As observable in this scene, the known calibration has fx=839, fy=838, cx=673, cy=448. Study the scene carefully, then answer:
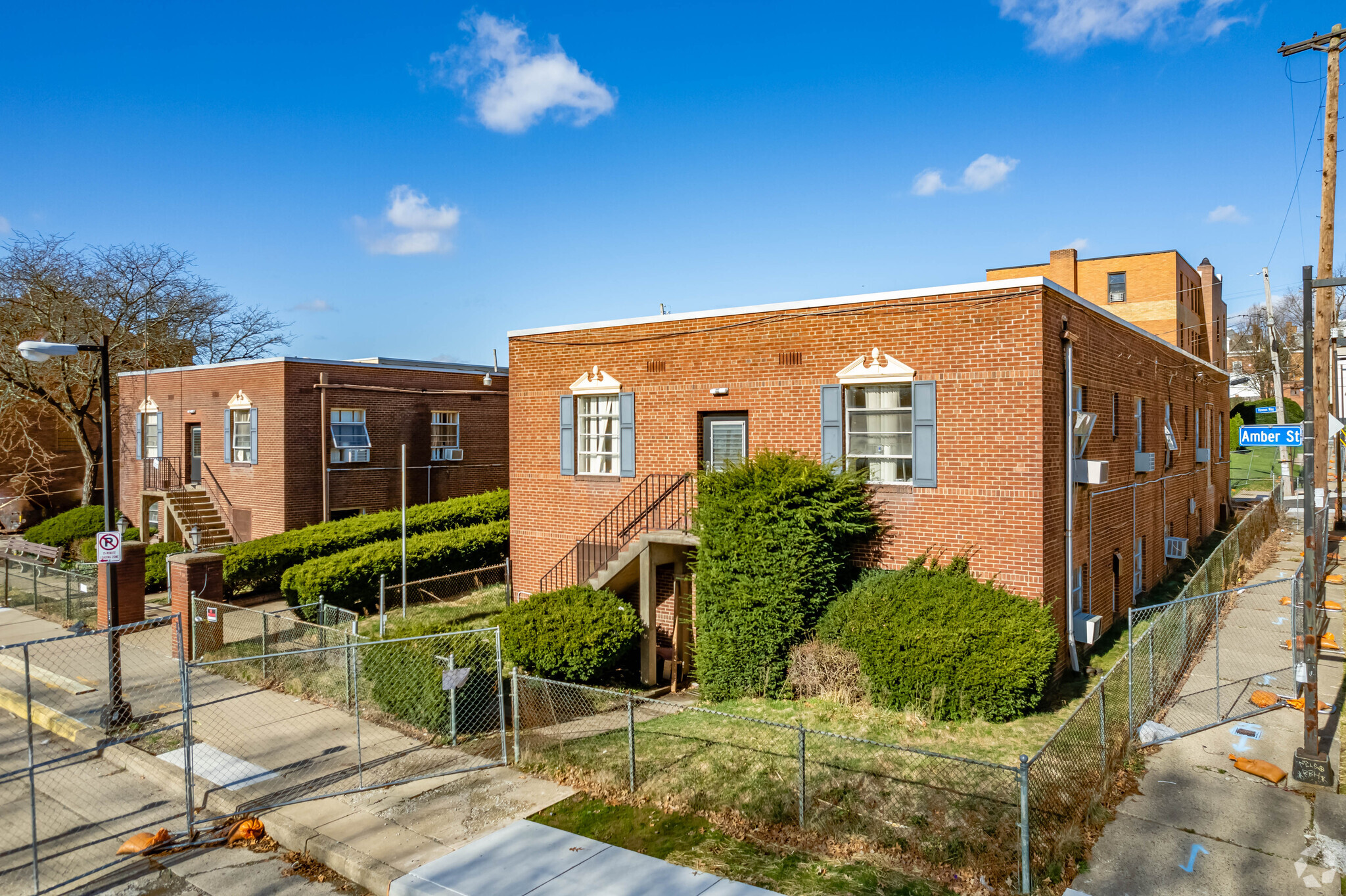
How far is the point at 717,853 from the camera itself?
7.22 m

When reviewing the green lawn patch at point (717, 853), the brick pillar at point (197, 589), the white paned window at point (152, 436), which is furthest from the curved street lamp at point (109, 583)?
the white paned window at point (152, 436)

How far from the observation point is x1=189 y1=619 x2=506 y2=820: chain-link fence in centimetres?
921

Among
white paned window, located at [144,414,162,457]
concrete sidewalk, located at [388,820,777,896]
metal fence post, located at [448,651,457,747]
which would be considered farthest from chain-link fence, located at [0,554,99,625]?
concrete sidewalk, located at [388,820,777,896]

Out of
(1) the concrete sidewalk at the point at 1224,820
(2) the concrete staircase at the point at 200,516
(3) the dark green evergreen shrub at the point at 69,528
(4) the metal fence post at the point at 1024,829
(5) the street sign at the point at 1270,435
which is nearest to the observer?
(4) the metal fence post at the point at 1024,829

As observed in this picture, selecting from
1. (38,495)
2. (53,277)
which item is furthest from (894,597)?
(38,495)

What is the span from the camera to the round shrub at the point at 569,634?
466 inches

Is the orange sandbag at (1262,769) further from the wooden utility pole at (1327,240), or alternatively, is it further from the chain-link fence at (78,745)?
the wooden utility pole at (1327,240)

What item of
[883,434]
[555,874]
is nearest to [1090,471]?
[883,434]

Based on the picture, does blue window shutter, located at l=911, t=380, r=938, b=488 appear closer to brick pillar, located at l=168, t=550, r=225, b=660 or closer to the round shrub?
the round shrub

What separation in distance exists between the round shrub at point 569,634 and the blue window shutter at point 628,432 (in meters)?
3.23

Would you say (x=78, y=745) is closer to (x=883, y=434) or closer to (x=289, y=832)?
(x=289, y=832)

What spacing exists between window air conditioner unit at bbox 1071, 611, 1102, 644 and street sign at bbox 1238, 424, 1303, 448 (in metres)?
3.53

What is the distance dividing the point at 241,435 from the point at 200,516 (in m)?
2.75

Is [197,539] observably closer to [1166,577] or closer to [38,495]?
[38,495]
